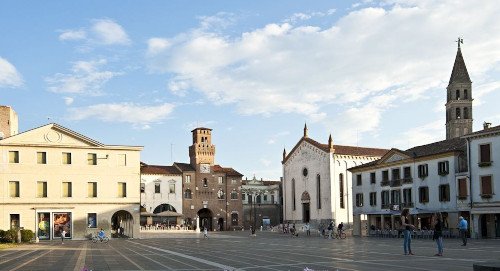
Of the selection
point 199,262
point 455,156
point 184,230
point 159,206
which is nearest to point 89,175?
point 184,230

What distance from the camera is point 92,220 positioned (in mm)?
60531

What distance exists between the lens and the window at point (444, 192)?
53.8 metres

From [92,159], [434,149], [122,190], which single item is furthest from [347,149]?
[92,159]

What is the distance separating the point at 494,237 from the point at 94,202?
37.4 metres

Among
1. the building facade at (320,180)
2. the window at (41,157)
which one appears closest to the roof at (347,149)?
the building facade at (320,180)

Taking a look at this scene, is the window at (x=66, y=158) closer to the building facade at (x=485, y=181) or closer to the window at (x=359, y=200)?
the window at (x=359, y=200)

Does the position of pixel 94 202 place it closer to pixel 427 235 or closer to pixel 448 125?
pixel 427 235

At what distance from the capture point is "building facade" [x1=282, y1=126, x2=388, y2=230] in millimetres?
79562

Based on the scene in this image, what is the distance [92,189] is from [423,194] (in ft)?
107

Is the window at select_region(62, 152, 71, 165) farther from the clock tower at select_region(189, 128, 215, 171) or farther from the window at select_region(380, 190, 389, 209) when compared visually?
the clock tower at select_region(189, 128, 215, 171)

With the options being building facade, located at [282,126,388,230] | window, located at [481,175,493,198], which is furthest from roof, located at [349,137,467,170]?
building facade, located at [282,126,388,230]

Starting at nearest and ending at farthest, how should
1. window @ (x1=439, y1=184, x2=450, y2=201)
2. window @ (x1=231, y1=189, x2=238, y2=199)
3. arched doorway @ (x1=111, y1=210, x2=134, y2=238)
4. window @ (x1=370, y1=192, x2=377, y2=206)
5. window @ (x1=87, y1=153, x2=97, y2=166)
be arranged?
window @ (x1=439, y1=184, x2=450, y2=201), window @ (x1=87, y1=153, x2=97, y2=166), arched doorway @ (x1=111, y1=210, x2=134, y2=238), window @ (x1=370, y1=192, x2=377, y2=206), window @ (x1=231, y1=189, x2=238, y2=199)

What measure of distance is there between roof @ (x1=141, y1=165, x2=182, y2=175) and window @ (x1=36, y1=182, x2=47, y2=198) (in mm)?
29489

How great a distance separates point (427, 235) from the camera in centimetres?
5103
